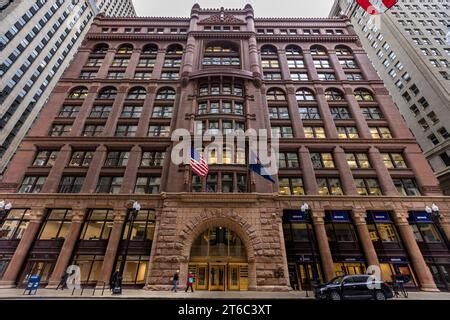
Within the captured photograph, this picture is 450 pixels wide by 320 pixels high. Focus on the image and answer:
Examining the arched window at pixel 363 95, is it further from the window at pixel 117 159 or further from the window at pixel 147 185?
the window at pixel 117 159

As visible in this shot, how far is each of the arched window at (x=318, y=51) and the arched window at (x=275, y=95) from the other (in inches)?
490

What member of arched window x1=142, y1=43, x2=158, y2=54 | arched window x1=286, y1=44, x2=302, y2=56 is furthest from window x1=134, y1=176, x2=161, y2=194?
arched window x1=286, y1=44, x2=302, y2=56

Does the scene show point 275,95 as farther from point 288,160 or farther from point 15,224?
point 15,224

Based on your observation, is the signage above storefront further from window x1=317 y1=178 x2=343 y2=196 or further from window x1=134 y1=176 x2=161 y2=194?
window x1=134 y1=176 x2=161 y2=194

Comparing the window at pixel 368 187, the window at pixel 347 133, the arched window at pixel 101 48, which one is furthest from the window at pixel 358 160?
the arched window at pixel 101 48

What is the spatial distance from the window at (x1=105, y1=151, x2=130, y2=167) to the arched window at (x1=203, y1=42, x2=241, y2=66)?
2016 centimetres

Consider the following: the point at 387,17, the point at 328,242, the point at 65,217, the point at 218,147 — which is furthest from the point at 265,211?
the point at 387,17

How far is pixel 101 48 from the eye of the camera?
4162 centimetres

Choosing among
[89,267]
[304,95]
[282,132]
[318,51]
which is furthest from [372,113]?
[89,267]

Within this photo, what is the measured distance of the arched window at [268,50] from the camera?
40.5 m

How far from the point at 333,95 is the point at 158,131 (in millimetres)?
26707

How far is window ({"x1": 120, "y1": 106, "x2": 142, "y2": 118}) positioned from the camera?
31.8 m

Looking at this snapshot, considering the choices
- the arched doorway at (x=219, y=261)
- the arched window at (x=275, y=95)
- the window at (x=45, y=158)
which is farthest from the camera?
the arched window at (x=275, y=95)
